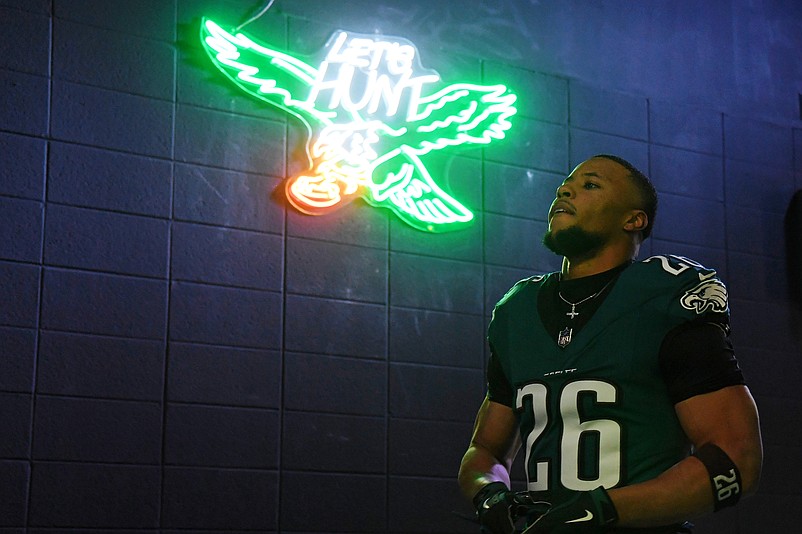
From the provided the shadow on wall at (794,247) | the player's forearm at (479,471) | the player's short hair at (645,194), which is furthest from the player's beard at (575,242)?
the shadow on wall at (794,247)

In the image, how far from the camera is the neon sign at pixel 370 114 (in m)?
4.71

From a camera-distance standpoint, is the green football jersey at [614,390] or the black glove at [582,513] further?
the green football jersey at [614,390]

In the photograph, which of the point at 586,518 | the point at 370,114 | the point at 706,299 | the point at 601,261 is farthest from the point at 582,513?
the point at 370,114

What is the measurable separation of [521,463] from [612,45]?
84.4 inches

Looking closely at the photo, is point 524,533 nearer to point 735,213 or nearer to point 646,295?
point 646,295

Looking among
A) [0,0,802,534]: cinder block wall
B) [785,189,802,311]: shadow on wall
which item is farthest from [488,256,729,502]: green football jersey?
[785,189,802,311]: shadow on wall

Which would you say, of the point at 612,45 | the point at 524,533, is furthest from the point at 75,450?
the point at 612,45

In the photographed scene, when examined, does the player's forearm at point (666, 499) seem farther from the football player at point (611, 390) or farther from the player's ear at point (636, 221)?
the player's ear at point (636, 221)

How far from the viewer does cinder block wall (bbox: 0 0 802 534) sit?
13.7ft

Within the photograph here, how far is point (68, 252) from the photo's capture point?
4.22 metres

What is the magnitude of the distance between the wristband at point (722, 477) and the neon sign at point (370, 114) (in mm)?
2806

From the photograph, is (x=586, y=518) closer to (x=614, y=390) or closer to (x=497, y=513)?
(x=497, y=513)

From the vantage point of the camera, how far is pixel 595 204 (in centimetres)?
251

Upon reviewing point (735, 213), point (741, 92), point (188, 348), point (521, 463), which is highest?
point (741, 92)
